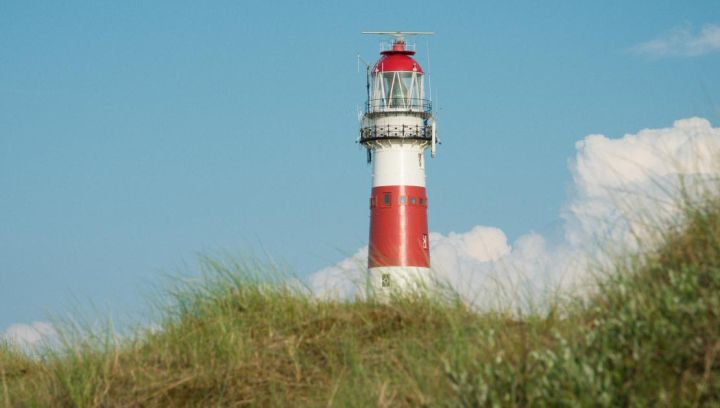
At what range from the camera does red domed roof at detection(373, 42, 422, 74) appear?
115 ft

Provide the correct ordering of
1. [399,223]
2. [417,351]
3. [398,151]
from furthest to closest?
[398,151]
[399,223]
[417,351]

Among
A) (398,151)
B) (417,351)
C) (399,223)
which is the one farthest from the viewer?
(398,151)

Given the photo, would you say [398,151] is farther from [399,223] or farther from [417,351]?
[417,351]

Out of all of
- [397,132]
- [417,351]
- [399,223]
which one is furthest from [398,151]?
[417,351]

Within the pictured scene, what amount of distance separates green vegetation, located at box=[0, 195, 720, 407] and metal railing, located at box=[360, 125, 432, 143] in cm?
2360

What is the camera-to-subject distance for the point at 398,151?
34250 millimetres

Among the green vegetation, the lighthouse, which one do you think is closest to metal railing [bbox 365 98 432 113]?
the lighthouse

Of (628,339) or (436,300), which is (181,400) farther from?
(628,339)

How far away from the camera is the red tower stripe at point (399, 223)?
32.1 metres

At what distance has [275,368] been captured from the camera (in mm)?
8922

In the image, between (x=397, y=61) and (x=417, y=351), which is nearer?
(x=417, y=351)

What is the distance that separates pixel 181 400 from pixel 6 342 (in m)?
5.45

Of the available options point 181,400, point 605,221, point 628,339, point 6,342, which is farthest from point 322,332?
point 6,342

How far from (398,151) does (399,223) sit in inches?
121
